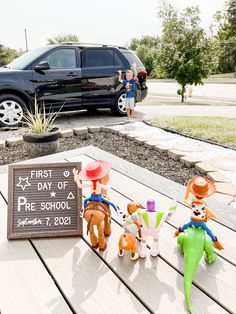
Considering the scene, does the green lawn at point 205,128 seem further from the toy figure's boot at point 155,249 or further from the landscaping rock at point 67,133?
the toy figure's boot at point 155,249

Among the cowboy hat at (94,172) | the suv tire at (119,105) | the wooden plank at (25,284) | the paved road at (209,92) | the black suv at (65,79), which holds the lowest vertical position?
the paved road at (209,92)

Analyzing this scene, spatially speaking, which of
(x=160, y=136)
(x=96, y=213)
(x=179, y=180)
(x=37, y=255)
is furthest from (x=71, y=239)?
(x=160, y=136)

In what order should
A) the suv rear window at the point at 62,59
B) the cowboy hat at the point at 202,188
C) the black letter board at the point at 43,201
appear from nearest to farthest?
1. the cowboy hat at the point at 202,188
2. the black letter board at the point at 43,201
3. the suv rear window at the point at 62,59

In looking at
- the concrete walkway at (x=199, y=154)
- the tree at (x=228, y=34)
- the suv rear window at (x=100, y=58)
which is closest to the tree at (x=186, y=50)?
the suv rear window at (x=100, y=58)

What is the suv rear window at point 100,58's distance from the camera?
674 centimetres

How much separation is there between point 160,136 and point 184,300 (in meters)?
3.76

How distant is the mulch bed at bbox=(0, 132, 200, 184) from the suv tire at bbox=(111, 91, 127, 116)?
2.07 meters

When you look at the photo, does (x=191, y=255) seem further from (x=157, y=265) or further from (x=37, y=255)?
(x=37, y=255)

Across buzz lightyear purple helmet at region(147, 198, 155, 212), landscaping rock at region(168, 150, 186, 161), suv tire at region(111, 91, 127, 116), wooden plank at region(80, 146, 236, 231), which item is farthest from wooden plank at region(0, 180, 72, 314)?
suv tire at region(111, 91, 127, 116)

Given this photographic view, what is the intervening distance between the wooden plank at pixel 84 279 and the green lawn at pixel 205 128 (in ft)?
10.9

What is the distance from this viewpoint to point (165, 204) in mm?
2086

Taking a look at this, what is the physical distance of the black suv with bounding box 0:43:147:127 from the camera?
19.5 ft

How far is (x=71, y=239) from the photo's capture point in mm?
1713

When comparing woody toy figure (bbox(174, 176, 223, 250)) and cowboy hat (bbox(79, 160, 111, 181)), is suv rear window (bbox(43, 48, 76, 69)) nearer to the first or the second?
cowboy hat (bbox(79, 160, 111, 181))
